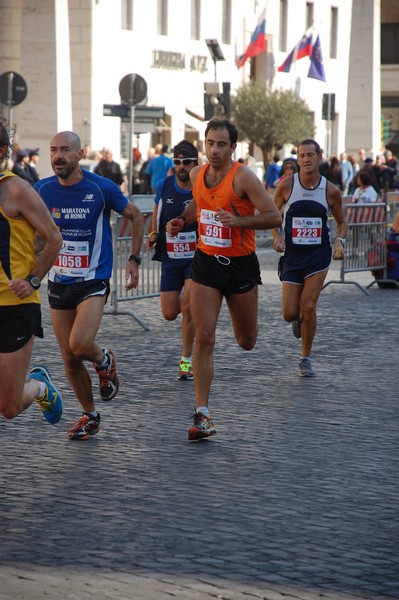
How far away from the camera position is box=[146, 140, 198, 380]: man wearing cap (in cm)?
1062

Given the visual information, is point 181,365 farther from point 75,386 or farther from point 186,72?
point 186,72

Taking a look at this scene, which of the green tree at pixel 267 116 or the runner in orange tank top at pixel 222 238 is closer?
the runner in orange tank top at pixel 222 238

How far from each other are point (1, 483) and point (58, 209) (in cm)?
196

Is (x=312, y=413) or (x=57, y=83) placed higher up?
(x=57, y=83)

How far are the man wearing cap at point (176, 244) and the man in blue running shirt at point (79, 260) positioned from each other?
244cm

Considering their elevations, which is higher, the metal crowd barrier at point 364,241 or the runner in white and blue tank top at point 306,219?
the runner in white and blue tank top at point 306,219

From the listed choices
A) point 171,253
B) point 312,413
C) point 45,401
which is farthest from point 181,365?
point 45,401

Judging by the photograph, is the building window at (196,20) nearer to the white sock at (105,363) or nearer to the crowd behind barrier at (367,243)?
the crowd behind barrier at (367,243)

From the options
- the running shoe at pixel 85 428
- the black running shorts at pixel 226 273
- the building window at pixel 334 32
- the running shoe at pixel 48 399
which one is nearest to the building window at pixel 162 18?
the building window at pixel 334 32

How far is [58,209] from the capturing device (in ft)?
26.7

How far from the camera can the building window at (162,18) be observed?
1665 inches

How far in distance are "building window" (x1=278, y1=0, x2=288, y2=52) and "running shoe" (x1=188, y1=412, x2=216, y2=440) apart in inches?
1808

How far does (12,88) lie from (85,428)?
16.7 meters

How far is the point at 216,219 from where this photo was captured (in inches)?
325
